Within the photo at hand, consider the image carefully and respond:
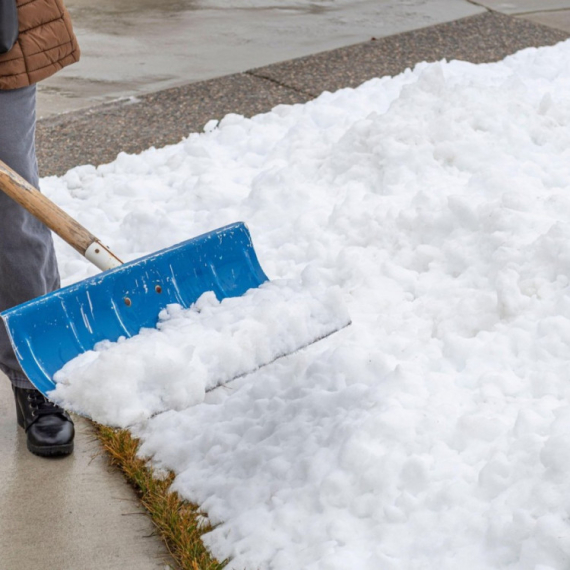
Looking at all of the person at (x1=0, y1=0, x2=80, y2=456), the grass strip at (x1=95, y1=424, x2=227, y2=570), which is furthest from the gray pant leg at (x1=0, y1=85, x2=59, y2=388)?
the grass strip at (x1=95, y1=424, x2=227, y2=570)

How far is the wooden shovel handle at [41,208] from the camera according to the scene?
7.94ft

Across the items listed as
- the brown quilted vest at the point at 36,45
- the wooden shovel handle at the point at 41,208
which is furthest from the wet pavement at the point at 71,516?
the brown quilted vest at the point at 36,45

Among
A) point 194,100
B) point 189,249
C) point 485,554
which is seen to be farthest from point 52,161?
point 485,554

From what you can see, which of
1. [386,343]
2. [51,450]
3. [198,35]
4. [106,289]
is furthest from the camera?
[198,35]

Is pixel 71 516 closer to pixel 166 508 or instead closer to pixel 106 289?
pixel 166 508

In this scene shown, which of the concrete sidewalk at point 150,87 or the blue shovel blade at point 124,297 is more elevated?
the blue shovel blade at point 124,297

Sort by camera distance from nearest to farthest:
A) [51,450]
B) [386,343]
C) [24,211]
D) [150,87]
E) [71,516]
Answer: [71,516] < [24,211] < [51,450] < [386,343] < [150,87]

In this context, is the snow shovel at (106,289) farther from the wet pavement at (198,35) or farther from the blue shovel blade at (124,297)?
the wet pavement at (198,35)

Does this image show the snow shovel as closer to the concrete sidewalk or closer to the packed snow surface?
the packed snow surface

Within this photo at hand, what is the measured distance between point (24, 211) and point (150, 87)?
138 inches

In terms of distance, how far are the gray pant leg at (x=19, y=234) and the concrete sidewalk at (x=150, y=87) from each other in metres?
0.40

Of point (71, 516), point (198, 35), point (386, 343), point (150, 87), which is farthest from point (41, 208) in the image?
point (198, 35)

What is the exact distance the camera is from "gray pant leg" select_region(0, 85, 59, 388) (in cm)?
256

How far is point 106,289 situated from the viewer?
7.89ft
